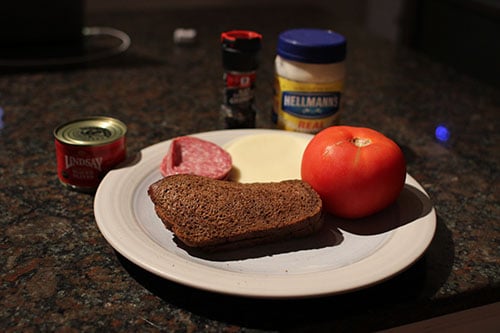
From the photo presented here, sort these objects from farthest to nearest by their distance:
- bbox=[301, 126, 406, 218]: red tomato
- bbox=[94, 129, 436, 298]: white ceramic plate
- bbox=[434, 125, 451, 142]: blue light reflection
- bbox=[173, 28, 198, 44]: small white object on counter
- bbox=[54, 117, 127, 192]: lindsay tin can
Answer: bbox=[173, 28, 198, 44]: small white object on counter
bbox=[434, 125, 451, 142]: blue light reflection
bbox=[54, 117, 127, 192]: lindsay tin can
bbox=[301, 126, 406, 218]: red tomato
bbox=[94, 129, 436, 298]: white ceramic plate

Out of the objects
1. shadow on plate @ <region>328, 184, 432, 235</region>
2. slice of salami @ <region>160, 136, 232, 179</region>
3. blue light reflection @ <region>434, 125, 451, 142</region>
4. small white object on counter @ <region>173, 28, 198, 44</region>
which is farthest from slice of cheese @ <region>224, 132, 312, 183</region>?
small white object on counter @ <region>173, 28, 198, 44</region>

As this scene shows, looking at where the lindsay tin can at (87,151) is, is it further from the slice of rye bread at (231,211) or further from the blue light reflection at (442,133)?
the blue light reflection at (442,133)

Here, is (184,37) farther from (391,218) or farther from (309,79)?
(391,218)

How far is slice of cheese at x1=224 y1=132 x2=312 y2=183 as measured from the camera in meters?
0.96

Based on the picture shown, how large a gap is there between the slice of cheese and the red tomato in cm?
9

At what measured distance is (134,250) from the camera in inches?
29.2

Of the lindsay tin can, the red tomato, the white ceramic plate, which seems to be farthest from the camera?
the lindsay tin can

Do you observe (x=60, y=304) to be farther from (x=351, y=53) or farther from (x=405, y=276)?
(x=351, y=53)

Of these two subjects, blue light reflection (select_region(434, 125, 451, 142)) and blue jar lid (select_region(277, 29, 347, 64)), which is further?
blue light reflection (select_region(434, 125, 451, 142))

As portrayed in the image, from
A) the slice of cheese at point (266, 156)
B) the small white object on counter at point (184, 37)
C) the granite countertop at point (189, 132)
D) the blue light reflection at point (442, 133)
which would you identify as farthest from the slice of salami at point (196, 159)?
the small white object on counter at point (184, 37)

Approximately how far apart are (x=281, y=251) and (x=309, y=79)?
0.39 meters

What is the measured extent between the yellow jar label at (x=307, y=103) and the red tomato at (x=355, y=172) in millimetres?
205

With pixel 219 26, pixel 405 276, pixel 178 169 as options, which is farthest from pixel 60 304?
pixel 219 26

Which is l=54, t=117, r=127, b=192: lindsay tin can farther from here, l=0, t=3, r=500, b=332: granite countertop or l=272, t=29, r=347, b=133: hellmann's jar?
l=272, t=29, r=347, b=133: hellmann's jar
